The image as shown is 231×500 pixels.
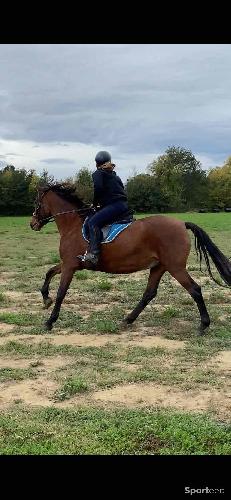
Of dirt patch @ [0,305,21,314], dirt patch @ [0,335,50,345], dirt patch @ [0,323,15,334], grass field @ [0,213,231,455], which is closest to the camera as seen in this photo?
grass field @ [0,213,231,455]

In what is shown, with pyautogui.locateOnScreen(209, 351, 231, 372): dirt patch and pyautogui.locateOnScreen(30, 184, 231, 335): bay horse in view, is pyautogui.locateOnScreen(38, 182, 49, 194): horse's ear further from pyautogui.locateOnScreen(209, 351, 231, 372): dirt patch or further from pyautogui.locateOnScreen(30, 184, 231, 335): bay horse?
pyautogui.locateOnScreen(209, 351, 231, 372): dirt patch

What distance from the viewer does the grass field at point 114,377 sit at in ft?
14.4

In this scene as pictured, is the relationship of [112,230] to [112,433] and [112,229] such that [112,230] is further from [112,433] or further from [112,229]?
[112,433]

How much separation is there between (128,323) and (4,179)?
60.0 meters

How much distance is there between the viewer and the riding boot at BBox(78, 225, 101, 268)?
8.70 meters

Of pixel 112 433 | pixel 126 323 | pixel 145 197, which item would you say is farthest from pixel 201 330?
pixel 145 197

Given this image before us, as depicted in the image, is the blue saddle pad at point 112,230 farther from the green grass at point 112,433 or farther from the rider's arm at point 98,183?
the green grass at point 112,433

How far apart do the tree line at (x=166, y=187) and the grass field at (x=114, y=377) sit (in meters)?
39.0

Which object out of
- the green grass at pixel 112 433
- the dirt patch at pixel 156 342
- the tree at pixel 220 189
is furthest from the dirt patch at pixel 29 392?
the tree at pixel 220 189

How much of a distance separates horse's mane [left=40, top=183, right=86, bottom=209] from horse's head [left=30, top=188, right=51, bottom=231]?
0.35 ft

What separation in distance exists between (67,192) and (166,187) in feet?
237

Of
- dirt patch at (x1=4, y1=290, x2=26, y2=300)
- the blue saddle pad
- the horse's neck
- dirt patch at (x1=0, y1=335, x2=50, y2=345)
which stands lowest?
dirt patch at (x1=0, y1=335, x2=50, y2=345)
